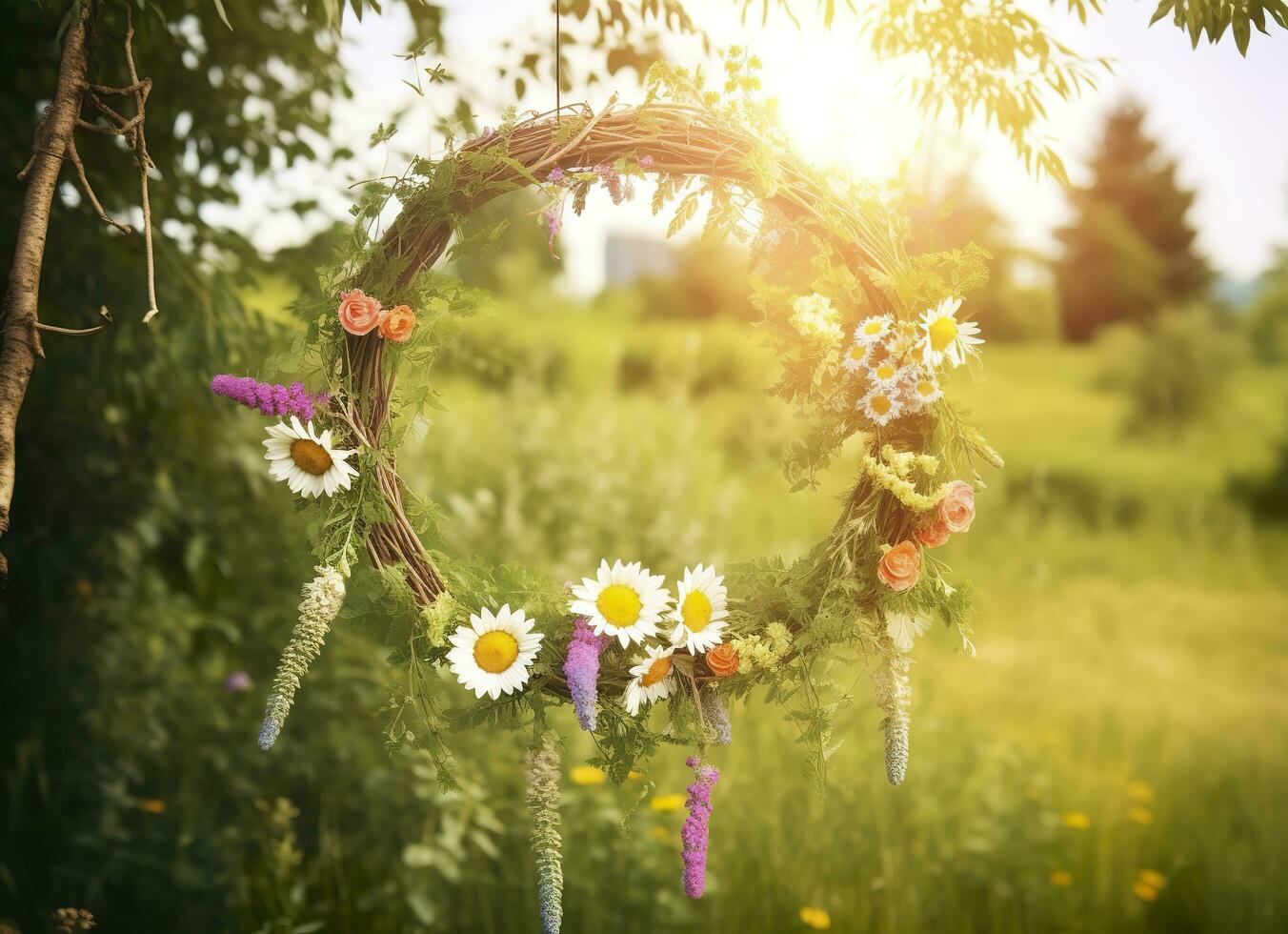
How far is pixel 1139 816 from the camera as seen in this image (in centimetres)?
329

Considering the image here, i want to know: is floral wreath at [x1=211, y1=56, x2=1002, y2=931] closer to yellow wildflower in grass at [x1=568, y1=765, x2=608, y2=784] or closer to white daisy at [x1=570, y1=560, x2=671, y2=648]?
white daisy at [x1=570, y1=560, x2=671, y2=648]

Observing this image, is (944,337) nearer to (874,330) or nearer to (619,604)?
(874,330)

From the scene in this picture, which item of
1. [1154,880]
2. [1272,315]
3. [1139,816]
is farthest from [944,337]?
[1272,315]

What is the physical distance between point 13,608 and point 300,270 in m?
1.20

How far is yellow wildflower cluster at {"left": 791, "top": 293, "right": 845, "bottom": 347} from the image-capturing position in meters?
1.53

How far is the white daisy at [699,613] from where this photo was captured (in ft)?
4.87

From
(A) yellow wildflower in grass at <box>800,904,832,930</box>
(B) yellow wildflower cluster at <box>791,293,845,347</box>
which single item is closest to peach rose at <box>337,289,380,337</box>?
(B) yellow wildflower cluster at <box>791,293,845,347</box>

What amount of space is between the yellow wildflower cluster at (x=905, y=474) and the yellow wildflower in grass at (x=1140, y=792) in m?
2.50

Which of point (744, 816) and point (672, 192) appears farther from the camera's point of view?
point (744, 816)

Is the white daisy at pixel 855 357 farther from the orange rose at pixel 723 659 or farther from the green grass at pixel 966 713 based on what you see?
the orange rose at pixel 723 659

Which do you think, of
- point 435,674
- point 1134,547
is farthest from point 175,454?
point 1134,547

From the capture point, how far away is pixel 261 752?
3.03 metres

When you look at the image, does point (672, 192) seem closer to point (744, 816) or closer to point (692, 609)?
point (692, 609)

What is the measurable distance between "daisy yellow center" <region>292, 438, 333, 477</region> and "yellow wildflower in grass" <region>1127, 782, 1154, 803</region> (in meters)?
3.05
